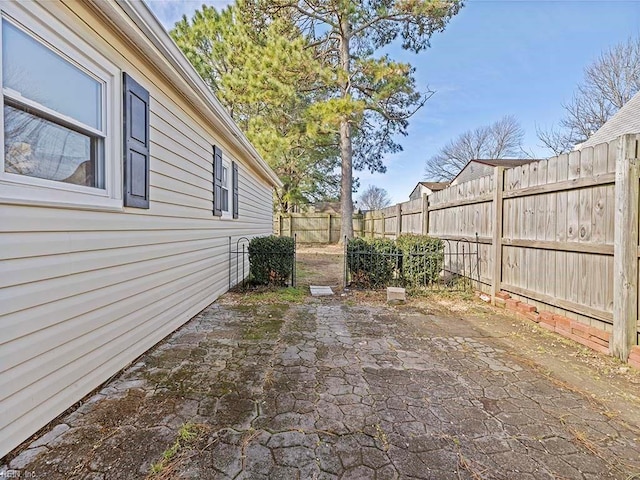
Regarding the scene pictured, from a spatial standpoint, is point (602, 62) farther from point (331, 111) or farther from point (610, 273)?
point (610, 273)

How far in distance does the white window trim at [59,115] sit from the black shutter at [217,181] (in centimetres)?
256

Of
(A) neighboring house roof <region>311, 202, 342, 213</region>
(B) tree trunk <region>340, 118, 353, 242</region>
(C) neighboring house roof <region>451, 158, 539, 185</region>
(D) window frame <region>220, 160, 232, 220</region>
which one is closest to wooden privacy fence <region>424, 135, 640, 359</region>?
(D) window frame <region>220, 160, 232, 220</region>

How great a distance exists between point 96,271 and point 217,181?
3181 millimetres

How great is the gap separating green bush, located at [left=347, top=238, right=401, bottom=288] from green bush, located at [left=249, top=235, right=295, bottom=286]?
1177 millimetres

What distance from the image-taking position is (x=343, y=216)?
13.9 meters

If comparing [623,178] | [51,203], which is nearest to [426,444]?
[51,203]

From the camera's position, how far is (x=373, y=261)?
19.2 feet

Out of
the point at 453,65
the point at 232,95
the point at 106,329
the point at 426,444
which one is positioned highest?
the point at 453,65

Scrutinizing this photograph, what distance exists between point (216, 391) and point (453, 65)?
1333 centimetres

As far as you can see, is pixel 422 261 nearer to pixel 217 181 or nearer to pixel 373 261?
pixel 373 261

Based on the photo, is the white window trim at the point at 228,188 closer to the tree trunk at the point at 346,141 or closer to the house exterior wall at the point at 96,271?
the house exterior wall at the point at 96,271

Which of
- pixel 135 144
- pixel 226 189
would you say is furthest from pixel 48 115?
pixel 226 189

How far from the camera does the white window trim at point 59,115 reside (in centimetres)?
169

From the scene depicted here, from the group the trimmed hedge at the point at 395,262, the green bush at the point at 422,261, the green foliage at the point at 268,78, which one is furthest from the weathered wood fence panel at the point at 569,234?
the green foliage at the point at 268,78
